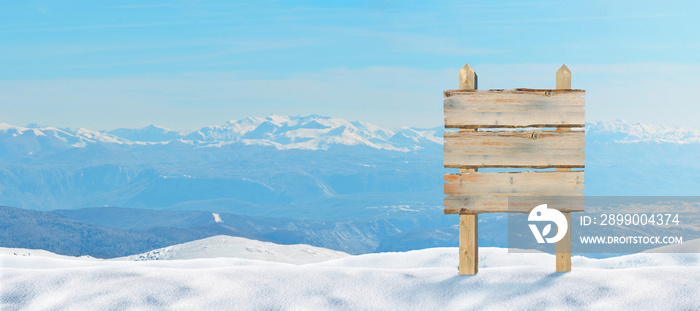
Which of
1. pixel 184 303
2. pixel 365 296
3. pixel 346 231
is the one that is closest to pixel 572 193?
pixel 365 296

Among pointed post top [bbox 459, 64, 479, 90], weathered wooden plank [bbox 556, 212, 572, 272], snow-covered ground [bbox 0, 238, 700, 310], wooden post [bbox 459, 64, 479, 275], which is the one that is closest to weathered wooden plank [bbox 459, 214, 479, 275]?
wooden post [bbox 459, 64, 479, 275]

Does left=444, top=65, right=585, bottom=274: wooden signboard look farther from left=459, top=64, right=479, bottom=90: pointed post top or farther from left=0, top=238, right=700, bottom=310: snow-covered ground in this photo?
left=0, top=238, right=700, bottom=310: snow-covered ground

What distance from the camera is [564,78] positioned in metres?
7.36

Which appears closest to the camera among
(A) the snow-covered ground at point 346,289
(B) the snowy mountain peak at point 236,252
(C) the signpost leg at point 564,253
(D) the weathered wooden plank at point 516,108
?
(A) the snow-covered ground at point 346,289

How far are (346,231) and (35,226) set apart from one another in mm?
105092

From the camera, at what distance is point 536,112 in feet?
24.0

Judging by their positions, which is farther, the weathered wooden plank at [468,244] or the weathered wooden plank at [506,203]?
the weathered wooden plank at [468,244]

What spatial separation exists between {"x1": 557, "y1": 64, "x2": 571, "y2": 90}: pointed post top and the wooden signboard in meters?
0.01

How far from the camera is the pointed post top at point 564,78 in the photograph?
7348 mm

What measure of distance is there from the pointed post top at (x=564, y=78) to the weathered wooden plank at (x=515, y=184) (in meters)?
1.05

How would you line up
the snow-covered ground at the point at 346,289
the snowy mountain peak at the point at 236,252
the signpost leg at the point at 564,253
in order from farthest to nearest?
the snowy mountain peak at the point at 236,252
the signpost leg at the point at 564,253
the snow-covered ground at the point at 346,289

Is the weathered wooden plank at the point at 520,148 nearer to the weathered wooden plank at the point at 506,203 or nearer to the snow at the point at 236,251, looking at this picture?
the weathered wooden plank at the point at 506,203

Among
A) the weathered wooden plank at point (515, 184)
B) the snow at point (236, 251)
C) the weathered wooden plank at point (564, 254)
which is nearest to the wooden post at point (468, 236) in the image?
the weathered wooden plank at point (515, 184)

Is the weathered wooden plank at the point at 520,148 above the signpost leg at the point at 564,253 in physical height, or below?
above
